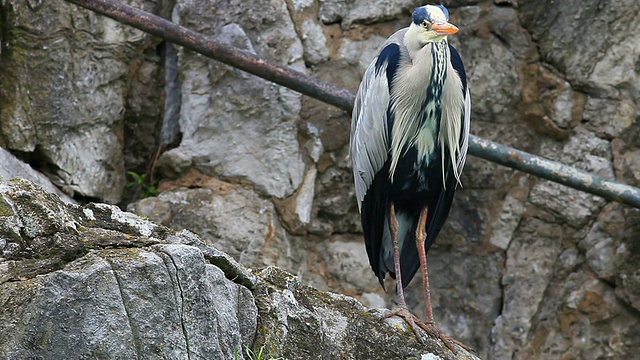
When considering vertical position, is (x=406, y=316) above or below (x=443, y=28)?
below

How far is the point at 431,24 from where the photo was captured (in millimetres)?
3676

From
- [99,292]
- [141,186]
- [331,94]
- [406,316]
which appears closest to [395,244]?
[406,316]

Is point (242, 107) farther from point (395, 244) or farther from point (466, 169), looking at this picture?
point (395, 244)

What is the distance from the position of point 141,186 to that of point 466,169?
1.86 meters

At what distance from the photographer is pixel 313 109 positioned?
199 inches

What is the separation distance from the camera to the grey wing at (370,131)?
13.1 ft

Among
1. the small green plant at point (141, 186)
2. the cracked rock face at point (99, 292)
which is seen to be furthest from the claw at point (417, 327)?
the small green plant at point (141, 186)

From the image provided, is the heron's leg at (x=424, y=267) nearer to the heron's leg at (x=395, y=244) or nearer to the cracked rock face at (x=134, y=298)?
the heron's leg at (x=395, y=244)

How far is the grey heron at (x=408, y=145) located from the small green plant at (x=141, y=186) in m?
1.37

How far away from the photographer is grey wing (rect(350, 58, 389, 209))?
157 inches

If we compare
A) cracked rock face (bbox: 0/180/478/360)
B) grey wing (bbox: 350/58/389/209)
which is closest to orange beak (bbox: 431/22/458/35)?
grey wing (bbox: 350/58/389/209)

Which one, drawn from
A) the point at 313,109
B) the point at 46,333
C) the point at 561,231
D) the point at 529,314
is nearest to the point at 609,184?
the point at 561,231

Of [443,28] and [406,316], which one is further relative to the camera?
[443,28]

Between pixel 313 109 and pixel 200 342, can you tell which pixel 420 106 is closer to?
pixel 313 109
